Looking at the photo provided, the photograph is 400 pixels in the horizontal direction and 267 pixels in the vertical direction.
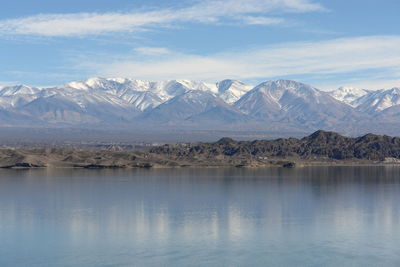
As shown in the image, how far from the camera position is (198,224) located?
46.1 meters

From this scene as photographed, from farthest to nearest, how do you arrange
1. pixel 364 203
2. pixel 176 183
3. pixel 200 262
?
pixel 176 183, pixel 364 203, pixel 200 262

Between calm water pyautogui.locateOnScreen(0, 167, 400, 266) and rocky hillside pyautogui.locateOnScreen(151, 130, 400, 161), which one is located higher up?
rocky hillside pyautogui.locateOnScreen(151, 130, 400, 161)

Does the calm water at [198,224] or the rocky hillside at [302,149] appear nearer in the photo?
the calm water at [198,224]

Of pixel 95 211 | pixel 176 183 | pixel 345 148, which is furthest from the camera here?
pixel 345 148

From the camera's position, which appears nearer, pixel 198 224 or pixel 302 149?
pixel 198 224

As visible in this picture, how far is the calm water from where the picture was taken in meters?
36.0

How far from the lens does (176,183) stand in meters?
82.2

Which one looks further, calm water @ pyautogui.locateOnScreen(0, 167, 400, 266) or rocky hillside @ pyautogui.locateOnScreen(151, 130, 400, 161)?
rocky hillside @ pyautogui.locateOnScreen(151, 130, 400, 161)

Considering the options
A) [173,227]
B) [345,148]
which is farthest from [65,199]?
[345,148]

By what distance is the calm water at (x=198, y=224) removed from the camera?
36000mm

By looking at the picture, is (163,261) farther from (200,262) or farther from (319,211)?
(319,211)

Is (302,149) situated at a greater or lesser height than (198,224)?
greater

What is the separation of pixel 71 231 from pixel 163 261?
10818 mm

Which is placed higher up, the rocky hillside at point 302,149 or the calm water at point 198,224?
the rocky hillside at point 302,149
